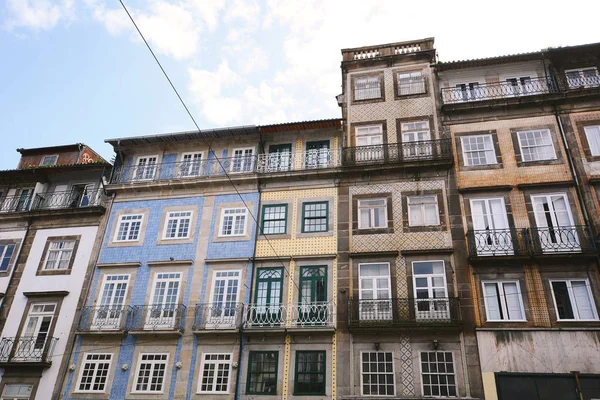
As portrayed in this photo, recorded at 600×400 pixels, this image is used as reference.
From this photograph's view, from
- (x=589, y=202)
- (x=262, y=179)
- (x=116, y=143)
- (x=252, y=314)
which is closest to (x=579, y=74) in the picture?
(x=589, y=202)

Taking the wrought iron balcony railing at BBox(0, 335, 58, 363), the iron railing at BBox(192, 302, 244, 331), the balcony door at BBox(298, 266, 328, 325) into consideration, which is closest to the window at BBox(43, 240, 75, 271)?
the wrought iron balcony railing at BBox(0, 335, 58, 363)

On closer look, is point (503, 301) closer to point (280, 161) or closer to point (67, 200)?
point (280, 161)

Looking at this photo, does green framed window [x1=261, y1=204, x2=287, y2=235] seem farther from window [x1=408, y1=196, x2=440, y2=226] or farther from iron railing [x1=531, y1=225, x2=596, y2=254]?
iron railing [x1=531, y1=225, x2=596, y2=254]

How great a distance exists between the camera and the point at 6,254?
76.7ft

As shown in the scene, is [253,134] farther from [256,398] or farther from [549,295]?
[549,295]

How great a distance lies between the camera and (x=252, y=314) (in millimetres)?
19109

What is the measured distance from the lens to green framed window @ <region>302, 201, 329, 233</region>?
20.5 m

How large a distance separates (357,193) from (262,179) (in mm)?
4325

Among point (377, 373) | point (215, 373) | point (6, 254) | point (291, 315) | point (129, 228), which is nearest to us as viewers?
point (377, 373)

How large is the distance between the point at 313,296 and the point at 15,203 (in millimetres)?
16366

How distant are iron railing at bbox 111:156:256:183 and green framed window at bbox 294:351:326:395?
8634 millimetres

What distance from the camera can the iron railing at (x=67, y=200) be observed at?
23.8m

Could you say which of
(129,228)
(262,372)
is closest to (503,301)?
(262,372)

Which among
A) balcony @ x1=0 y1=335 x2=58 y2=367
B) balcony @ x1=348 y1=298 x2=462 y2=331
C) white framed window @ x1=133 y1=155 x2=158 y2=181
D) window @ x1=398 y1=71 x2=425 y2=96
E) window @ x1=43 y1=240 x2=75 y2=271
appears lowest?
balcony @ x1=0 y1=335 x2=58 y2=367
